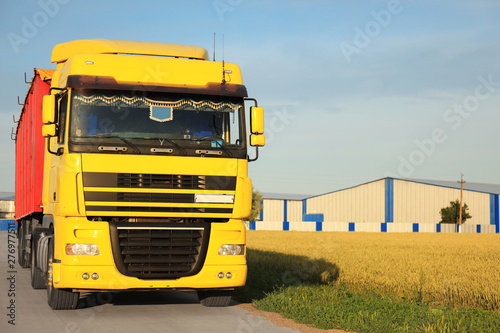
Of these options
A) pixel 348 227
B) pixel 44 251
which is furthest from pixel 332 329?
pixel 348 227

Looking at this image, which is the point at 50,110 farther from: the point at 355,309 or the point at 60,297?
the point at 355,309

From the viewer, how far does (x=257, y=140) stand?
9.12 meters

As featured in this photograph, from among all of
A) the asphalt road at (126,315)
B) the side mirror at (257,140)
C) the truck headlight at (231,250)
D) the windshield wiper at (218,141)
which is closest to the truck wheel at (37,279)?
the asphalt road at (126,315)

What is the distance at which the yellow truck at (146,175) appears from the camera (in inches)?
331

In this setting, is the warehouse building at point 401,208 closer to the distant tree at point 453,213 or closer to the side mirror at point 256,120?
the distant tree at point 453,213

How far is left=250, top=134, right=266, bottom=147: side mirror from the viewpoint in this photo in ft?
29.8

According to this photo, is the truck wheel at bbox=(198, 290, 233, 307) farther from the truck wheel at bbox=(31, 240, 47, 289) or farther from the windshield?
the truck wheel at bbox=(31, 240, 47, 289)

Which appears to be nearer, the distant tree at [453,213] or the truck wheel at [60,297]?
the truck wheel at [60,297]

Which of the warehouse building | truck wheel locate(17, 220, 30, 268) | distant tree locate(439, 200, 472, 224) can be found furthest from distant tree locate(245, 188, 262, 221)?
truck wheel locate(17, 220, 30, 268)

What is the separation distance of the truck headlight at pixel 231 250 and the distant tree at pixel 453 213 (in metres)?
63.8

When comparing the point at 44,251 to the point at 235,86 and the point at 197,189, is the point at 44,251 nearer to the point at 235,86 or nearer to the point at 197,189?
the point at 197,189

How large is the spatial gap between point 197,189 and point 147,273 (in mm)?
1372

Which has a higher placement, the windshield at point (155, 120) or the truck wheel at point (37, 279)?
the windshield at point (155, 120)

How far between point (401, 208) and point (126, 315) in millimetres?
69892
